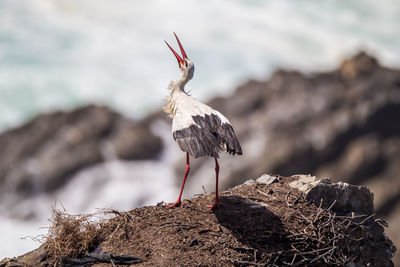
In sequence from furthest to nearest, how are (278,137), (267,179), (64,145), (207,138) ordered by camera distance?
(64,145) → (278,137) → (267,179) → (207,138)

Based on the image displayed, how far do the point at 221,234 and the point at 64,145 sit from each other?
69.8 ft

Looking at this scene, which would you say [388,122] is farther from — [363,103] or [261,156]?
[261,156]

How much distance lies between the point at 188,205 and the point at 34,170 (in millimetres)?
20157

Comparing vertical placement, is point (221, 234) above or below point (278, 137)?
below

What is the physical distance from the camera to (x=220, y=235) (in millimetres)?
7762

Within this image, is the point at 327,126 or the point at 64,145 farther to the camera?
the point at 64,145

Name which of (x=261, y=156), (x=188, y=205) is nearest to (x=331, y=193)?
(x=188, y=205)

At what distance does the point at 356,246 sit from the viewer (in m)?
8.65

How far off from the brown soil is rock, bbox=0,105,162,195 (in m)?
18.9

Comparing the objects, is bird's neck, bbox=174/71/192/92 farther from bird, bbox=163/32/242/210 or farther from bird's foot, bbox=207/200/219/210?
bird's foot, bbox=207/200/219/210

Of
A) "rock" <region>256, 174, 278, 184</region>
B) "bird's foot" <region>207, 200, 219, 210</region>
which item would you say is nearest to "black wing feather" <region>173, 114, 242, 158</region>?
"bird's foot" <region>207, 200, 219, 210</region>

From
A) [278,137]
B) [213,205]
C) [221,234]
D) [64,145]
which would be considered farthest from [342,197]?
[64,145]

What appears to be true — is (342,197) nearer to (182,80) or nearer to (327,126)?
(182,80)

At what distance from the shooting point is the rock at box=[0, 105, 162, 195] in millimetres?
26484
